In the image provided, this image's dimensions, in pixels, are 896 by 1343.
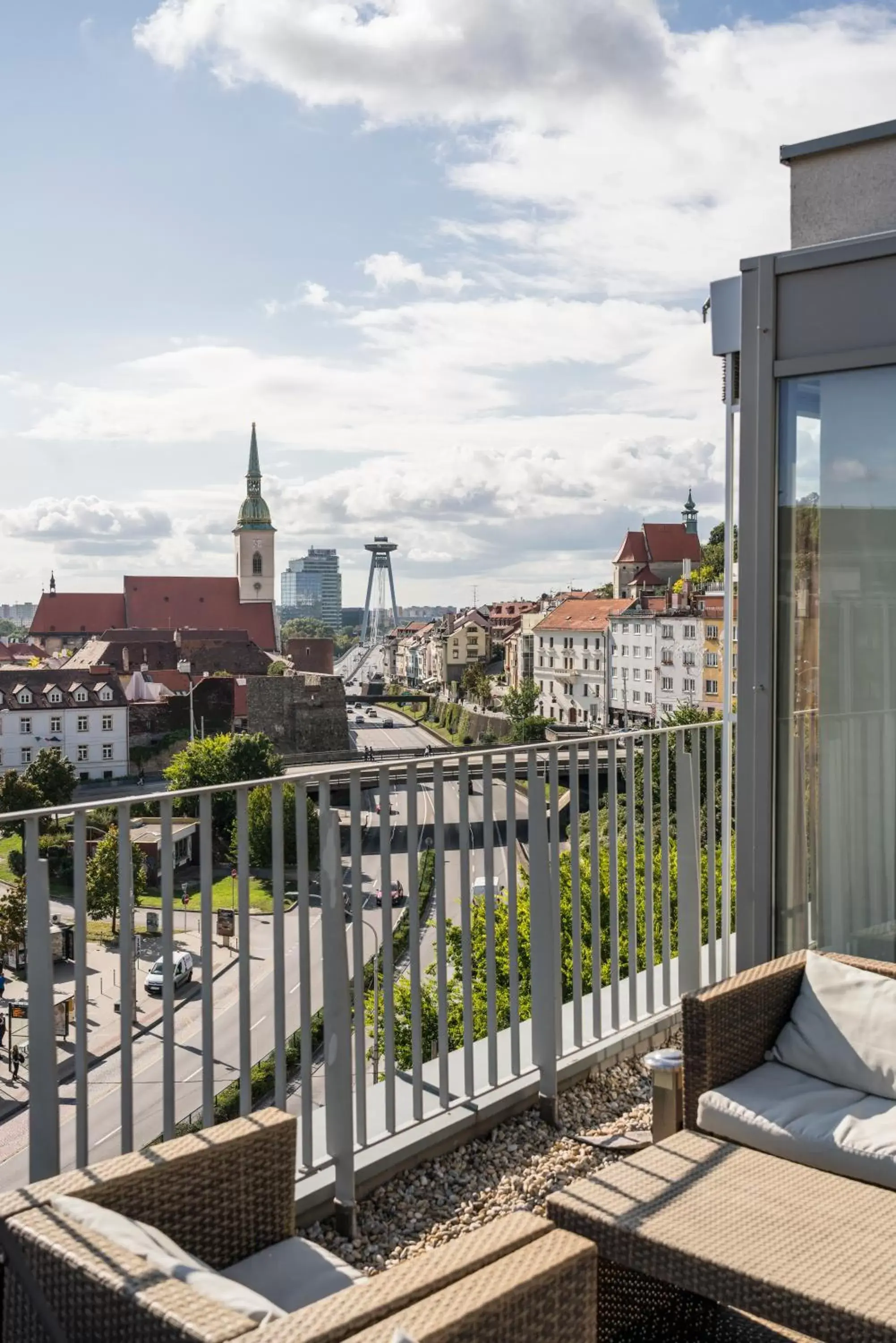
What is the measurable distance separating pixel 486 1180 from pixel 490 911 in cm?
64

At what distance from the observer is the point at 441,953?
8.94 ft

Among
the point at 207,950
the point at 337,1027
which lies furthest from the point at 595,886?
the point at 207,950

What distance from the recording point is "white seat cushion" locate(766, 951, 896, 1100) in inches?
87.0

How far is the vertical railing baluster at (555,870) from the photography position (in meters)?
2.77

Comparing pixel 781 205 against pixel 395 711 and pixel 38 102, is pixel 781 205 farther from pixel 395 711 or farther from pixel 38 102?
pixel 395 711

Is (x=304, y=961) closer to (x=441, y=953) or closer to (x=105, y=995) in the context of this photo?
(x=105, y=995)

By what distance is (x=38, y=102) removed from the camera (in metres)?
16.9

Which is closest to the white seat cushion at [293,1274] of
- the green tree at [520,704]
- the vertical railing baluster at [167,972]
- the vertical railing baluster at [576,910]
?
the vertical railing baluster at [167,972]

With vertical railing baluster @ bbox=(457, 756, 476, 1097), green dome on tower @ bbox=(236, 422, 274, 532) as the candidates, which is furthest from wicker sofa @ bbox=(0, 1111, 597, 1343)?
green dome on tower @ bbox=(236, 422, 274, 532)

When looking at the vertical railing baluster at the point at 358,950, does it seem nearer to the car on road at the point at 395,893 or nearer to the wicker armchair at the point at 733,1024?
the car on road at the point at 395,893

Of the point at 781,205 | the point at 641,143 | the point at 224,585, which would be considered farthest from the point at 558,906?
the point at 224,585

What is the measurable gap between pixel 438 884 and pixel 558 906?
36cm

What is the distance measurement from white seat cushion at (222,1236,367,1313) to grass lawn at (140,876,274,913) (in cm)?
62

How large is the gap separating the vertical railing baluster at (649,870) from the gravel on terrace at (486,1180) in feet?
1.20
